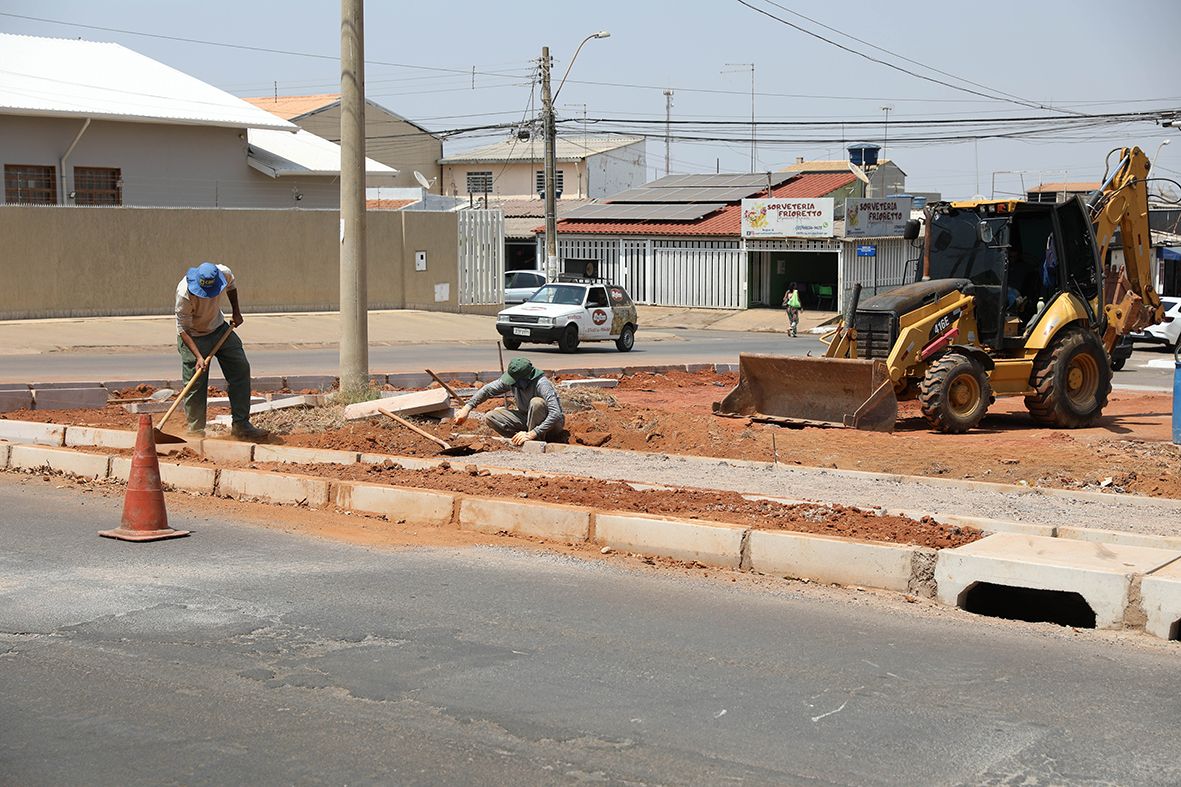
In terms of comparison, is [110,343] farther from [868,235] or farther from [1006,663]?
[868,235]

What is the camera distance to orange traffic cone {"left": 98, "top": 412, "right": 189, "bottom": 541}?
7553mm

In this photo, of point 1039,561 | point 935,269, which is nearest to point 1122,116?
point 935,269

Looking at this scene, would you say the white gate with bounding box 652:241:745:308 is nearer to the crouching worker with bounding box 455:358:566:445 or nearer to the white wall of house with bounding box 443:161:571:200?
the white wall of house with bounding box 443:161:571:200

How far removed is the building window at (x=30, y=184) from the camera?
99.1ft

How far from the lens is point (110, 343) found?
79.0ft

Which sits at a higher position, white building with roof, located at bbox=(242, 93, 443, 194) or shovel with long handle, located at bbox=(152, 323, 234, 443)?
white building with roof, located at bbox=(242, 93, 443, 194)

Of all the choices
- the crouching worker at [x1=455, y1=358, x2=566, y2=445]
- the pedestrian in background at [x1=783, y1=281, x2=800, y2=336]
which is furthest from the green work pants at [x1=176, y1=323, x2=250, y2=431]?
the pedestrian in background at [x1=783, y1=281, x2=800, y2=336]

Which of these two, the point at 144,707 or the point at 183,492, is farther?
the point at 183,492

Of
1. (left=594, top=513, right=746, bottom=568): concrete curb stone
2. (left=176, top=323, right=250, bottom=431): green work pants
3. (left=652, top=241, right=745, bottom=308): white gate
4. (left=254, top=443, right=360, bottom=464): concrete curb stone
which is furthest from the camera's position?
(left=652, top=241, right=745, bottom=308): white gate

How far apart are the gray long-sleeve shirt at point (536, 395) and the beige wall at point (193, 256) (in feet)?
63.7

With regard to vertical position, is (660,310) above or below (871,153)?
below

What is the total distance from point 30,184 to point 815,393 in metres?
25.6

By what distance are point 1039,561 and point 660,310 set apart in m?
36.8

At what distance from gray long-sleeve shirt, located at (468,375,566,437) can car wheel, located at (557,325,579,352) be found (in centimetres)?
1400
